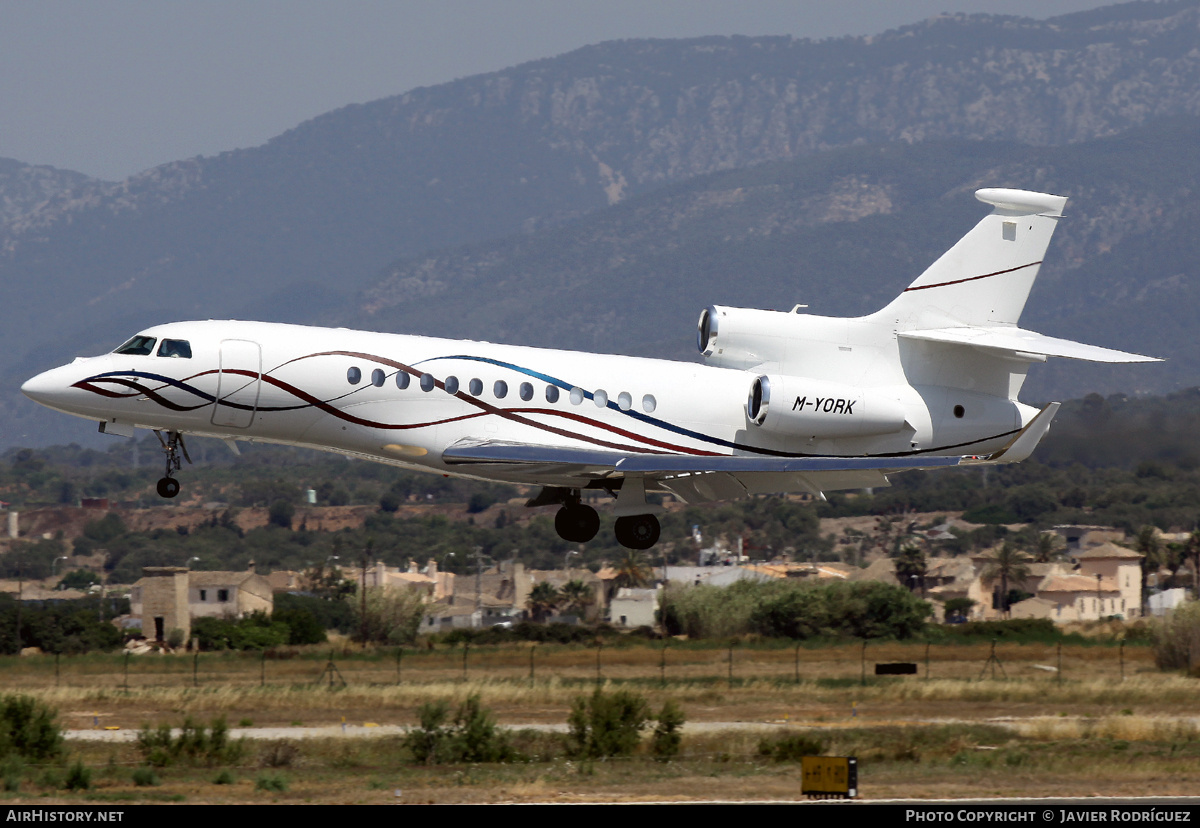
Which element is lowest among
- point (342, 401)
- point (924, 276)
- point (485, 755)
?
point (485, 755)

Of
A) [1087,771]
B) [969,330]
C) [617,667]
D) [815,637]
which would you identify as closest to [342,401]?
[969,330]

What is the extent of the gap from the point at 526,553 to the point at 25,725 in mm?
112157

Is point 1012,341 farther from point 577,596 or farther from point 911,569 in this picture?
point 911,569

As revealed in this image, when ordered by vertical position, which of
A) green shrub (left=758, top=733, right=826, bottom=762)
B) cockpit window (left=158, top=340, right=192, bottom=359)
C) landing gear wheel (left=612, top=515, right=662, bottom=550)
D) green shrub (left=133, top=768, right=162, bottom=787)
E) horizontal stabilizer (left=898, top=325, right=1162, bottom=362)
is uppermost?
horizontal stabilizer (left=898, top=325, right=1162, bottom=362)

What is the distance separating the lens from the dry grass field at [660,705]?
30.2 meters

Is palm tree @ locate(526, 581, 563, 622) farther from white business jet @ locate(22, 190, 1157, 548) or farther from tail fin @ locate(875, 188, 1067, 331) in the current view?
tail fin @ locate(875, 188, 1067, 331)

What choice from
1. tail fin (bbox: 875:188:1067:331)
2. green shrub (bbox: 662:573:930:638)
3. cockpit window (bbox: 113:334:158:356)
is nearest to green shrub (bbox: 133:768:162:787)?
cockpit window (bbox: 113:334:158:356)

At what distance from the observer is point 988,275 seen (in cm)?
3150

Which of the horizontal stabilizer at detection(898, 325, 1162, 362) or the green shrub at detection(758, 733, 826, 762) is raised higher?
the horizontal stabilizer at detection(898, 325, 1162, 362)

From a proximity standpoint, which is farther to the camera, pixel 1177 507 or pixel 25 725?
pixel 1177 507

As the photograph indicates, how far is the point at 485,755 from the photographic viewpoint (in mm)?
35156

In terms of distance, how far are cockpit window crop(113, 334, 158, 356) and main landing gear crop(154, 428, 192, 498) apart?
1.42 m

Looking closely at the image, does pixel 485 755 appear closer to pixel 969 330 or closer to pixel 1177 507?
pixel 969 330

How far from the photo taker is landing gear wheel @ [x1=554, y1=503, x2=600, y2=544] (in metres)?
30.3
